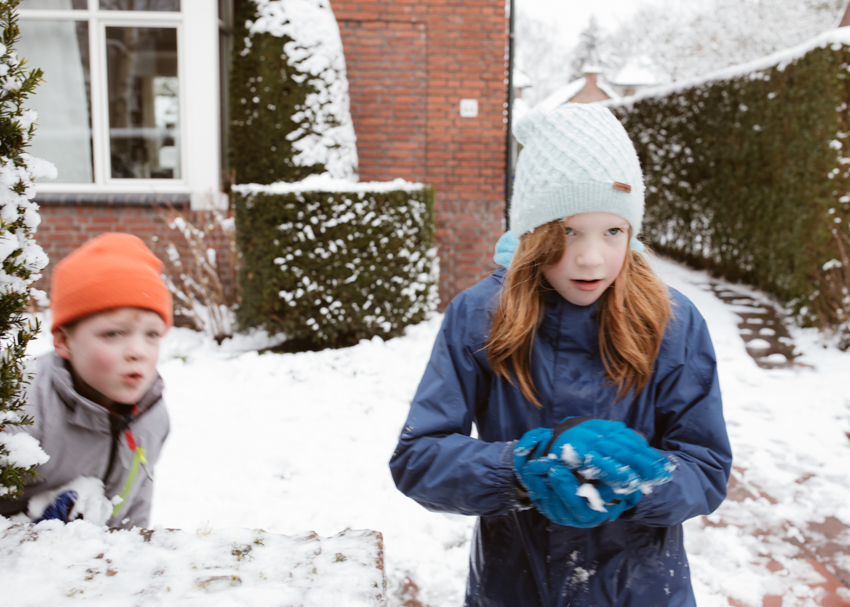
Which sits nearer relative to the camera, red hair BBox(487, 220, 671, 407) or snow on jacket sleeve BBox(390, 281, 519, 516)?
snow on jacket sleeve BBox(390, 281, 519, 516)

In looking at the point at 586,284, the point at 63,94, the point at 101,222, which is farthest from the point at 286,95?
the point at 586,284

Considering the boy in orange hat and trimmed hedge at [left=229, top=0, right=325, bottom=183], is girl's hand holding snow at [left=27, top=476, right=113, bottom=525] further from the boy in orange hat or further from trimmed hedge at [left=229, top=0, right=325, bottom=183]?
trimmed hedge at [left=229, top=0, right=325, bottom=183]

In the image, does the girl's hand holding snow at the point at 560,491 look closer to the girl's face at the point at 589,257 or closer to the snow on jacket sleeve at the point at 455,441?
the snow on jacket sleeve at the point at 455,441

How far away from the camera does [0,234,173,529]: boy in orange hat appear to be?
146cm

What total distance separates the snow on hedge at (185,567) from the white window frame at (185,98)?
18.5 ft

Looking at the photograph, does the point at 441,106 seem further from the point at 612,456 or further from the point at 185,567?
the point at 185,567

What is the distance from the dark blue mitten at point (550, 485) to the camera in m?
1.08

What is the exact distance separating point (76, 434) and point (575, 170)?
129 centimetres

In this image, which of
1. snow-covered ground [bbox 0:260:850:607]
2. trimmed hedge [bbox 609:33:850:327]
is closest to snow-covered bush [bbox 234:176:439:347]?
snow-covered ground [bbox 0:260:850:607]

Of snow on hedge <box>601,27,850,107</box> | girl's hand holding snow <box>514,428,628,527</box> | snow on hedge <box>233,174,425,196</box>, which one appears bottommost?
girl's hand holding snow <box>514,428,628,527</box>

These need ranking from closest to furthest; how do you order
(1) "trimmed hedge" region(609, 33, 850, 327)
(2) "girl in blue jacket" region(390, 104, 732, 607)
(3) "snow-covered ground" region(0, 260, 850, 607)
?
1. (2) "girl in blue jacket" region(390, 104, 732, 607)
2. (3) "snow-covered ground" region(0, 260, 850, 607)
3. (1) "trimmed hedge" region(609, 33, 850, 327)

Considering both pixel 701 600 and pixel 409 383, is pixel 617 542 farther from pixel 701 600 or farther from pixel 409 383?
pixel 409 383

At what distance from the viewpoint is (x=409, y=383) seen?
5.00 m

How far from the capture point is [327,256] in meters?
5.55
